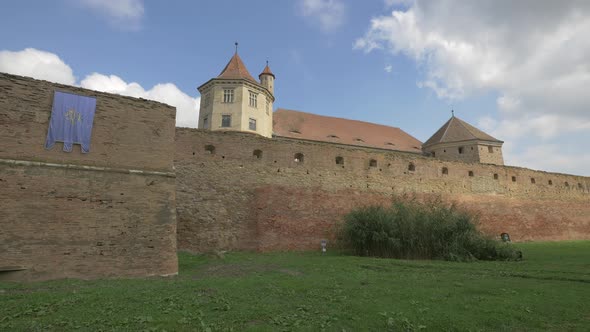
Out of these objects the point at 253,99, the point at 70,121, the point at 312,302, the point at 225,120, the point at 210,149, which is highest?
the point at 253,99

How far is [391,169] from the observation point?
17594mm

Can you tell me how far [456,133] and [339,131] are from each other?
36.0 ft

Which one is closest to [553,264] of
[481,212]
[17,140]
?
[481,212]

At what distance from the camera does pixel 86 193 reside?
8.71 meters

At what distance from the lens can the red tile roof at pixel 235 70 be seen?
88.6 feet

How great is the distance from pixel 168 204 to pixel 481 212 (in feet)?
56.9

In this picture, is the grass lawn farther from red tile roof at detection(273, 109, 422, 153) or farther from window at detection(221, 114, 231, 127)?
red tile roof at detection(273, 109, 422, 153)

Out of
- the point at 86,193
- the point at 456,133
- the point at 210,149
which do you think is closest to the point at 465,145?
the point at 456,133

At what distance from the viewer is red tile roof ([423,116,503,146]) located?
31.4 m

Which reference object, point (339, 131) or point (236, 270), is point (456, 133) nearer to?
point (339, 131)

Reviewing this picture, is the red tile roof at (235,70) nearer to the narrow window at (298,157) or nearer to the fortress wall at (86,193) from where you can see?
the narrow window at (298,157)

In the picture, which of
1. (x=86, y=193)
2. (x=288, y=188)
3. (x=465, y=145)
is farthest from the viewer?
(x=465, y=145)

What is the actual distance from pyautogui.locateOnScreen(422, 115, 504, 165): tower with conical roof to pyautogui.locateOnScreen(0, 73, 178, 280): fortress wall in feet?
89.8

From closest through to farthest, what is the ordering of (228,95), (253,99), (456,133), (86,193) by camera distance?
(86,193) < (228,95) < (253,99) < (456,133)
